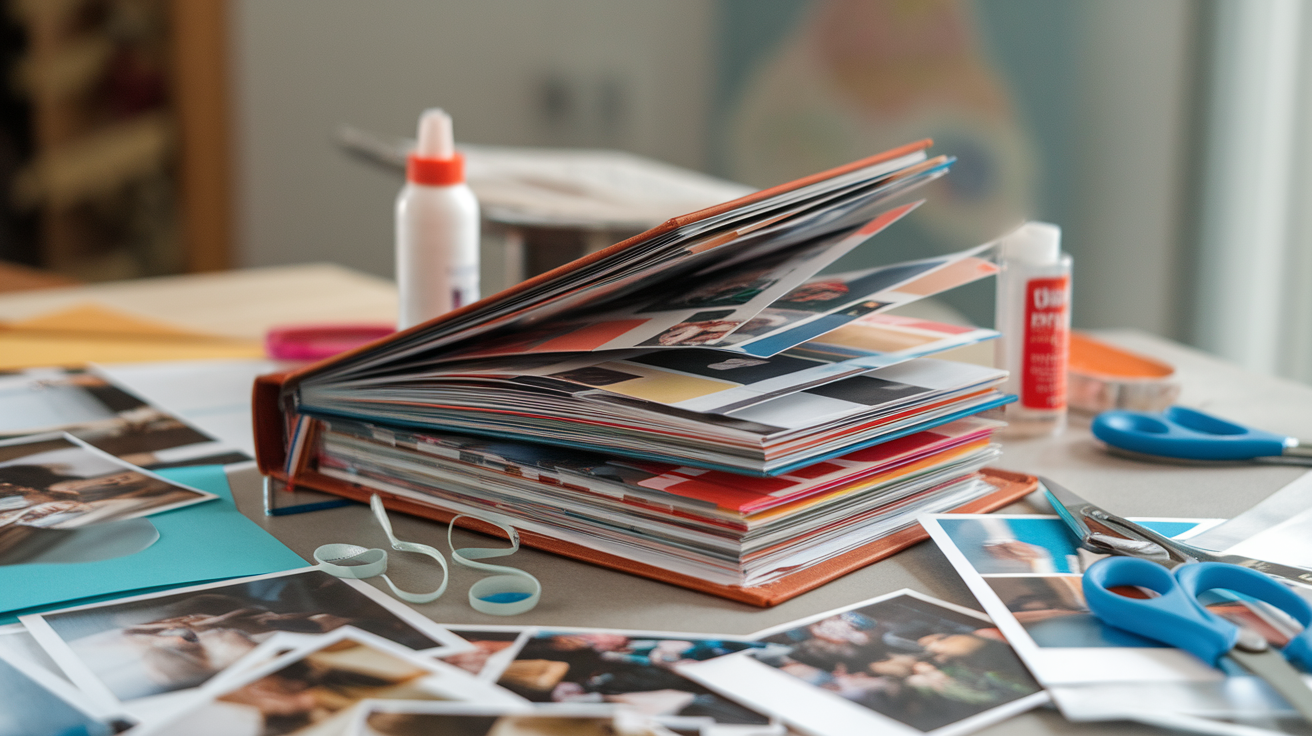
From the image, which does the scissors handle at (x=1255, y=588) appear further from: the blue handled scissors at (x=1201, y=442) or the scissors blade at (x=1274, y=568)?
the blue handled scissors at (x=1201, y=442)

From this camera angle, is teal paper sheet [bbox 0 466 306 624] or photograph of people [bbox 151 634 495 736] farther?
teal paper sheet [bbox 0 466 306 624]

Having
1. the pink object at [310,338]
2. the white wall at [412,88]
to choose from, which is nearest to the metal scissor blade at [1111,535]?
the pink object at [310,338]

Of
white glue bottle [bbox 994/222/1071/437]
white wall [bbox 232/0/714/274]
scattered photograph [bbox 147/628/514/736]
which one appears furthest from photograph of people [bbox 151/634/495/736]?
white wall [bbox 232/0/714/274]

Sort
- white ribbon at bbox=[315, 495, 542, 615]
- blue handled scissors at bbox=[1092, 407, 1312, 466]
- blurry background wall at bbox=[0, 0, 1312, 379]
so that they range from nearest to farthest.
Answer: white ribbon at bbox=[315, 495, 542, 615] → blue handled scissors at bbox=[1092, 407, 1312, 466] → blurry background wall at bbox=[0, 0, 1312, 379]

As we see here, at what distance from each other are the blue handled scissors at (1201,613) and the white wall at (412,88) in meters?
2.57

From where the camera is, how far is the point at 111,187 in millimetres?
2621

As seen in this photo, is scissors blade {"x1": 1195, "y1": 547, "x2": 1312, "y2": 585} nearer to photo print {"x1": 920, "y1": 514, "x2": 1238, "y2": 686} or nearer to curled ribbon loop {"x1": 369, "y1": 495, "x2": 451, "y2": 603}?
photo print {"x1": 920, "y1": 514, "x2": 1238, "y2": 686}

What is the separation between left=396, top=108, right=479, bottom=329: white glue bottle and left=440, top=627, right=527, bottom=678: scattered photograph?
33 cm

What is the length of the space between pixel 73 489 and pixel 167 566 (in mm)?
138

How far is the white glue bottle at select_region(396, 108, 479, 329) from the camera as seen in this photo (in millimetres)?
723

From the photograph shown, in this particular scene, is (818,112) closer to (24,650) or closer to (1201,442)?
(1201,442)

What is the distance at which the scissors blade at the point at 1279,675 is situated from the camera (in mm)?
360

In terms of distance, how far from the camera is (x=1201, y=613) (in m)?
0.41

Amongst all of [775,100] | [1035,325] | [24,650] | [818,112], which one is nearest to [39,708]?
[24,650]
